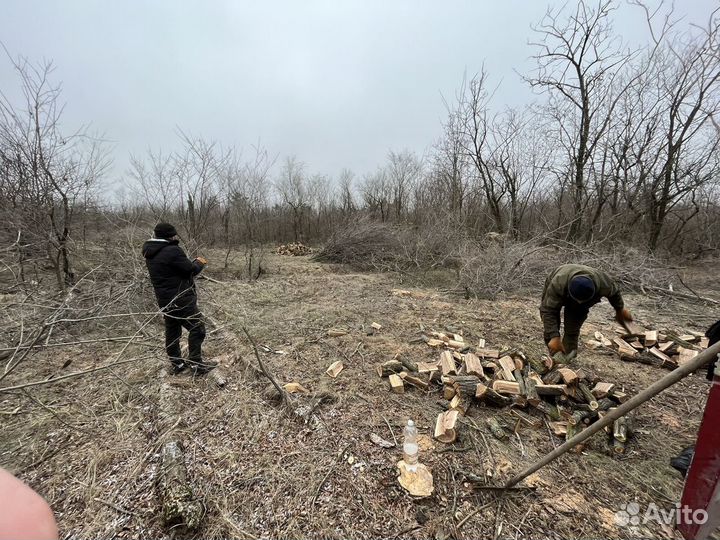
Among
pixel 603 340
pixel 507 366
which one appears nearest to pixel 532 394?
pixel 507 366

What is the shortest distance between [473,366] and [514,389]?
43 centimetres

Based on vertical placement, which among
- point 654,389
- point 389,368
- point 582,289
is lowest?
point 389,368

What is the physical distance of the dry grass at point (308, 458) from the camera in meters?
1.72

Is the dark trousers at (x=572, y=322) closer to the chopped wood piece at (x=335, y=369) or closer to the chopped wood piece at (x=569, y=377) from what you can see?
the chopped wood piece at (x=569, y=377)

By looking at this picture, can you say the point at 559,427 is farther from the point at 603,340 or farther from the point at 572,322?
the point at 603,340

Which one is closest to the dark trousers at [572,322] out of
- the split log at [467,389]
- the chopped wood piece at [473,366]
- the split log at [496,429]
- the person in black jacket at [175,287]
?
the chopped wood piece at [473,366]

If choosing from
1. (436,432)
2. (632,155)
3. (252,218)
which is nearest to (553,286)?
(436,432)

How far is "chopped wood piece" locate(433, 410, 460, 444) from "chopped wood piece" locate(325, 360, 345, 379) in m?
1.29

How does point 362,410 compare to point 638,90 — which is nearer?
point 362,410

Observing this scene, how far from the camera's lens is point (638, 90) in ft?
31.0

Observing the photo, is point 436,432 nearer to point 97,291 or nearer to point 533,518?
point 533,518

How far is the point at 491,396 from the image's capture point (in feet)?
8.57

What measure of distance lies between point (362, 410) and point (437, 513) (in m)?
1.03

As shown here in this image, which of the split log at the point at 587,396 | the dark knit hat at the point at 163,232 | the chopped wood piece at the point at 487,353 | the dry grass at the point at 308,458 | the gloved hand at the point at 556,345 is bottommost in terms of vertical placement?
the dry grass at the point at 308,458
